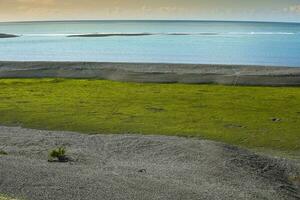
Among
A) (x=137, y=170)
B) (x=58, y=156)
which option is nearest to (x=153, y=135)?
(x=58, y=156)

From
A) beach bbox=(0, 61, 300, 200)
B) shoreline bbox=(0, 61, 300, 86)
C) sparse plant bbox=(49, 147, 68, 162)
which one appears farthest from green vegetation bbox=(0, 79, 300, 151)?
sparse plant bbox=(49, 147, 68, 162)

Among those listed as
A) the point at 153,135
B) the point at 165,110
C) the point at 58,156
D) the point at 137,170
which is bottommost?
the point at 165,110

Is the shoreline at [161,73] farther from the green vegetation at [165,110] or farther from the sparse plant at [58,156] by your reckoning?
the sparse plant at [58,156]

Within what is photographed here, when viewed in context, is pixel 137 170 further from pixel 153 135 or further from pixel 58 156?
pixel 153 135

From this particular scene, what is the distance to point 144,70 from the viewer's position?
155 feet

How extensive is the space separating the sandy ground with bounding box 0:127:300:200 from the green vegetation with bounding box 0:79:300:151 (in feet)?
9.08

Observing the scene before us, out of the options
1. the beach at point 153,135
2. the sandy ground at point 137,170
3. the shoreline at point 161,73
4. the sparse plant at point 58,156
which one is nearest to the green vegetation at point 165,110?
the beach at point 153,135

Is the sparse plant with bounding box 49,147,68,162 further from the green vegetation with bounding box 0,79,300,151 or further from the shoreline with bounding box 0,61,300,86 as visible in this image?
the shoreline with bounding box 0,61,300,86

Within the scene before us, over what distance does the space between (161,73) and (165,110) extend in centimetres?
1759

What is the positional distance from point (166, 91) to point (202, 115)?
9540 millimetres

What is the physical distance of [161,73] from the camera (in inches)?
1757

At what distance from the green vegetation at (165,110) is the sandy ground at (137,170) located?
2767 mm

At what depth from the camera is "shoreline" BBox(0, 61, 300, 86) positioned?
40.8 m

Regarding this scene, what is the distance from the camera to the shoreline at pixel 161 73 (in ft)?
134
